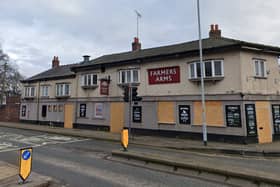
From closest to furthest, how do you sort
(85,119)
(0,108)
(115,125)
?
(115,125) < (85,119) < (0,108)

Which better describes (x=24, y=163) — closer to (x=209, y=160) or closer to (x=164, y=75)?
(x=209, y=160)

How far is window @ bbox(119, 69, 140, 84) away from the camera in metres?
18.5

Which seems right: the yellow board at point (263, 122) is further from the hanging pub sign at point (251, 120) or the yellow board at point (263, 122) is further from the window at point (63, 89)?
the window at point (63, 89)

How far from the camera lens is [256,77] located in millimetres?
14164

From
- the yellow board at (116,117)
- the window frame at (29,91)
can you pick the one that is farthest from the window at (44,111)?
the yellow board at (116,117)

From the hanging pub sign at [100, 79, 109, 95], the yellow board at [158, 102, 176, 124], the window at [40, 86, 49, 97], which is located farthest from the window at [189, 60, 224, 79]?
the window at [40, 86, 49, 97]


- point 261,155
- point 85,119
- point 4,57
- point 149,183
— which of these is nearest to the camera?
point 149,183

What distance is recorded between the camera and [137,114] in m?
18.1

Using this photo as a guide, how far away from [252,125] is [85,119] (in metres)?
15.4

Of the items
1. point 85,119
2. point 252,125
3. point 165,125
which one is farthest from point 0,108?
point 252,125

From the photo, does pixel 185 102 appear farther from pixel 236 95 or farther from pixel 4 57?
pixel 4 57

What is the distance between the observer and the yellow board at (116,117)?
62.5ft

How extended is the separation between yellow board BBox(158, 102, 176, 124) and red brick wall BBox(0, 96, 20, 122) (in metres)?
22.7

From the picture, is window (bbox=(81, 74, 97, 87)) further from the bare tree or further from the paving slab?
the bare tree
